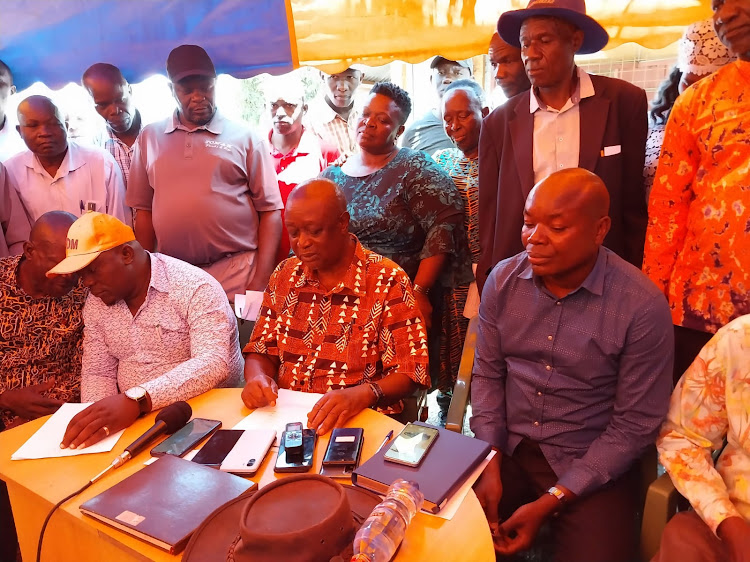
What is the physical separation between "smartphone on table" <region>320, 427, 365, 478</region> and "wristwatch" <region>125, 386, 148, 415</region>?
2.13ft

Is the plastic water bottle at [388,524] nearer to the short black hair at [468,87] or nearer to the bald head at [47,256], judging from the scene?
the bald head at [47,256]

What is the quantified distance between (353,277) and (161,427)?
837 mm

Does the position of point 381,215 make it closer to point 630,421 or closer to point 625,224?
point 625,224

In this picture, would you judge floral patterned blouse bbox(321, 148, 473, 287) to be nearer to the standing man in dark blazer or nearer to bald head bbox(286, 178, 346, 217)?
the standing man in dark blazer

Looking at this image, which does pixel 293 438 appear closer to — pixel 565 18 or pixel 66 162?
pixel 565 18

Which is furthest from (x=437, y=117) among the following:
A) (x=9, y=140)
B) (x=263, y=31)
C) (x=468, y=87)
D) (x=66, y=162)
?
(x=9, y=140)

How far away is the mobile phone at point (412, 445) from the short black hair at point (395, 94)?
5.83 feet

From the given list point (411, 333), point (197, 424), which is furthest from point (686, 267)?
point (197, 424)

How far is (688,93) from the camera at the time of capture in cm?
211

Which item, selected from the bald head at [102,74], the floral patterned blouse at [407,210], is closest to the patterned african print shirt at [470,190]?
the floral patterned blouse at [407,210]

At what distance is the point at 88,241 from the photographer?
7.00ft

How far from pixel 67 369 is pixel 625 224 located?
2497 millimetres

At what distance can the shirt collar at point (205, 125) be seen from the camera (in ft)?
10.3

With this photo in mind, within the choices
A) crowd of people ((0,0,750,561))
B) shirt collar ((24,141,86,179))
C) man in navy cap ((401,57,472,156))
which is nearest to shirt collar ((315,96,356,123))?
man in navy cap ((401,57,472,156))
